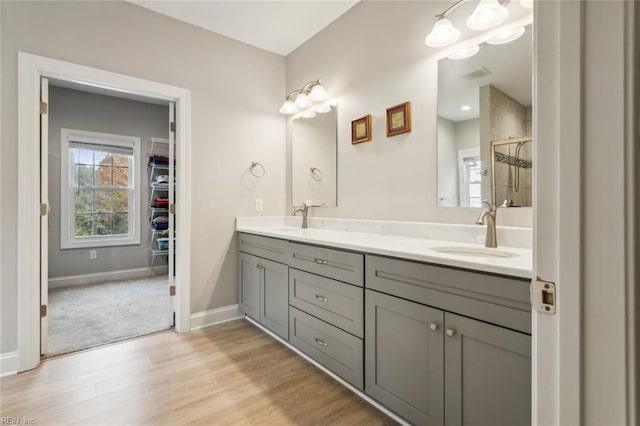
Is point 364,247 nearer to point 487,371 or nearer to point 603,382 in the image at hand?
point 487,371

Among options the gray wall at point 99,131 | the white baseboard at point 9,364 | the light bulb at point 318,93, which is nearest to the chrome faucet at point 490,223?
the light bulb at point 318,93

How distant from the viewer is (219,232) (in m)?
2.84

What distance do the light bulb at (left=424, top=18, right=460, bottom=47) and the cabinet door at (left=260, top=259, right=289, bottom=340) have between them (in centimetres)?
168

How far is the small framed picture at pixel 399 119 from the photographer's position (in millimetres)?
2066

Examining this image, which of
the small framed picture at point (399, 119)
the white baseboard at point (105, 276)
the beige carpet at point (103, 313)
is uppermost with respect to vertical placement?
the small framed picture at point (399, 119)

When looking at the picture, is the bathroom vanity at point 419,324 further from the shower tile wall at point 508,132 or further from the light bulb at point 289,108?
the light bulb at point 289,108

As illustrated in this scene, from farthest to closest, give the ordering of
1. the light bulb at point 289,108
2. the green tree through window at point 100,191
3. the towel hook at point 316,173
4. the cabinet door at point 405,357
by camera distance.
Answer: the green tree through window at point 100,191 < the light bulb at point 289,108 < the towel hook at point 316,173 < the cabinet door at point 405,357

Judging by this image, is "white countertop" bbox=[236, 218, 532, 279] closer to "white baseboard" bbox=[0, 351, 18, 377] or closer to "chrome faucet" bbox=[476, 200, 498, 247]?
"chrome faucet" bbox=[476, 200, 498, 247]

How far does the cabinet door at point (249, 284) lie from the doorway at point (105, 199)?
3.66ft

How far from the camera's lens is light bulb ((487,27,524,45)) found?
61.4 inches

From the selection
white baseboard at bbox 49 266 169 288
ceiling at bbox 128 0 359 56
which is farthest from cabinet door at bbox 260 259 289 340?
white baseboard at bbox 49 266 169 288

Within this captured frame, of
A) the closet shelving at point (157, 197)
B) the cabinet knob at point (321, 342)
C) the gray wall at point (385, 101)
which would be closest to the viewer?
the cabinet knob at point (321, 342)

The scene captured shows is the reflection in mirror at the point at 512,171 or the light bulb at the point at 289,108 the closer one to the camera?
the reflection in mirror at the point at 512,171

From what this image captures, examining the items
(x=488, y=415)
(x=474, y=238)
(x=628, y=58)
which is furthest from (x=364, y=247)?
(x=628, y=58)
